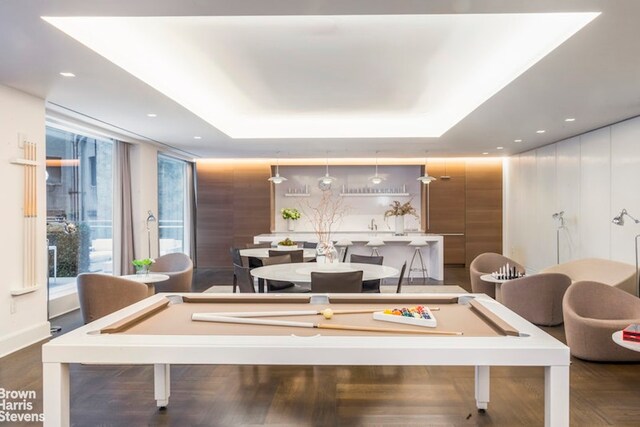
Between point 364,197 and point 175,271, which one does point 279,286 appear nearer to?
point 175,271

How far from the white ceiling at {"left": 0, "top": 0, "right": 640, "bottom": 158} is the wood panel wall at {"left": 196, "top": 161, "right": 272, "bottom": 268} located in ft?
10.6

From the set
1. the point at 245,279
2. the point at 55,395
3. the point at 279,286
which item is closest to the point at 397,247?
the point at 279,286

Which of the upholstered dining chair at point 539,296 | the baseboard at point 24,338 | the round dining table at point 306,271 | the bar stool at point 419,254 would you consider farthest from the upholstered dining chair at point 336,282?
the bar stool at point 419,254

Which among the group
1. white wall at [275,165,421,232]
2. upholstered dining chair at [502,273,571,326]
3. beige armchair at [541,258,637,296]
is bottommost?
upholstered dining chair at [502,273,571,326]

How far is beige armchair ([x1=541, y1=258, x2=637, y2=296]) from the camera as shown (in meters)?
4.99

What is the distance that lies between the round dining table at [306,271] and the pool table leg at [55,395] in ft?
6.52

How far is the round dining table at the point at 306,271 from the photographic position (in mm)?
3867

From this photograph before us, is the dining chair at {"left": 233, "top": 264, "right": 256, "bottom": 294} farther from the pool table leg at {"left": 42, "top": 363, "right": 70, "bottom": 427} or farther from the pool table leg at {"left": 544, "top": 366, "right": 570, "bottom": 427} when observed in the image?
the pool table leg at {"left": 544, "top": 366, "right": 570, "bottom": 427}

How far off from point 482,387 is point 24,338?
4572 millimetres

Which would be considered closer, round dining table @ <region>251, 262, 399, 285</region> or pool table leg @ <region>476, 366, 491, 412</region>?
pool table leg @ <region>476, 366, 491, 412</region>

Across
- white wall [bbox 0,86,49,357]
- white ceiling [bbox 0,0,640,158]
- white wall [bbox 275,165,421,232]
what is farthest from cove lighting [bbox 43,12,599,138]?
white wall [bbox 275,165,421,232]

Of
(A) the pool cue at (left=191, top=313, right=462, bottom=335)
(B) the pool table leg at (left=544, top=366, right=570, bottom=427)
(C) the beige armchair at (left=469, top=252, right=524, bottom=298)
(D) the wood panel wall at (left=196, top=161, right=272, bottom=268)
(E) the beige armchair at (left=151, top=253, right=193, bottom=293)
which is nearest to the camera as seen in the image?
(B) the pool table leg at (left=544, top=366, right=570, bottom=427)

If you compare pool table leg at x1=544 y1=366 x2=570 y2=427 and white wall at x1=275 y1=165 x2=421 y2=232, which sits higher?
white wall at x1=275 y1=165 x2=421 y2=232

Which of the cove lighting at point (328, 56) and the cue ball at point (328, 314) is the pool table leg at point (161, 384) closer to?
the cue ball at point (328, 314)
